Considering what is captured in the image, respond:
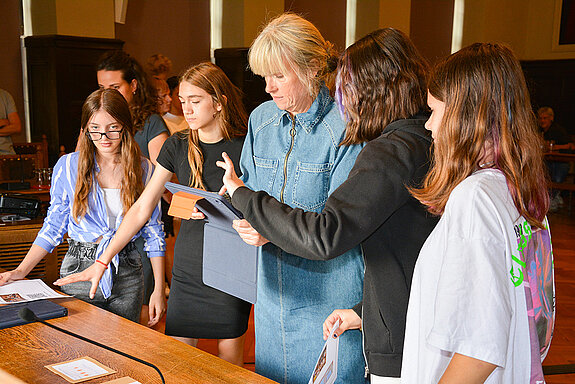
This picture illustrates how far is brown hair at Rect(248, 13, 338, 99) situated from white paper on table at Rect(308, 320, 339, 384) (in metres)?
0.82

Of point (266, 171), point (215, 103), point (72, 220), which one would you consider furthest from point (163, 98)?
point (266, 171)

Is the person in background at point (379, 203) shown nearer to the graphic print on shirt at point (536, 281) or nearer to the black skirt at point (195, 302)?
the graphic print on shirt at point (536, 281)

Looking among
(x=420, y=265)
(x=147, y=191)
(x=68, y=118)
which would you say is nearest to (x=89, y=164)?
(x=147, y=191)

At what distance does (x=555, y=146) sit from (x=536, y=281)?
355 inches

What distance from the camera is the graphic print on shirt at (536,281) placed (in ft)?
3.85

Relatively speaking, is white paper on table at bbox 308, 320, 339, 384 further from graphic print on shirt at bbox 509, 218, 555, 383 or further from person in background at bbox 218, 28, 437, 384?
graphic print on shirt at bbox 509, 218, 555, 383

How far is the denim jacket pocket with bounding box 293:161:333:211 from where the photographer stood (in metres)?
1.89

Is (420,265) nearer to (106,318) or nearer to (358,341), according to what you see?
(358,341)

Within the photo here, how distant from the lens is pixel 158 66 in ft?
15.3

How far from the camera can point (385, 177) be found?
4.73 ft

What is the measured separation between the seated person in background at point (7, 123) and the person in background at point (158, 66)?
1.92m

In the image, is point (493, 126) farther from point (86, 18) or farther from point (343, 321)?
point (86, 18)

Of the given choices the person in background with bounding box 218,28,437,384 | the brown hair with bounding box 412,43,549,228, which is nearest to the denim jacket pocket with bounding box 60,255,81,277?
the person in background with bounding box 218,28,437,384

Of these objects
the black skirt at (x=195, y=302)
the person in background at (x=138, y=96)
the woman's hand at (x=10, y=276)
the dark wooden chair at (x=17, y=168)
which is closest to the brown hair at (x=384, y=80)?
the black skirt at (x=195, y=302)
